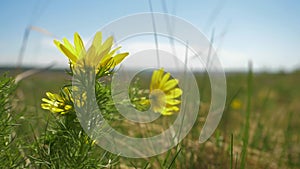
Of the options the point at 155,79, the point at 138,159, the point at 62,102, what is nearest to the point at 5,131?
the point at 62,102

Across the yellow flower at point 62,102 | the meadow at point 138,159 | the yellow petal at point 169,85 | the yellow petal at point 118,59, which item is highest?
the yellow petal at point 118,59

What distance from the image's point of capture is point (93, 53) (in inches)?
31.0

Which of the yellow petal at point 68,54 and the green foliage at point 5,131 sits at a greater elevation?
the yellow petal at point 68,54

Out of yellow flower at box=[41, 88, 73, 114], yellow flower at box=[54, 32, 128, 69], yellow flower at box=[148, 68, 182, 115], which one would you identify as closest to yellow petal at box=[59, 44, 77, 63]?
yellow flower at box=[54, 32, 128, 69]

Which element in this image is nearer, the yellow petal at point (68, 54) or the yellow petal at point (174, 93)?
the yellow petal at point (68, 54)

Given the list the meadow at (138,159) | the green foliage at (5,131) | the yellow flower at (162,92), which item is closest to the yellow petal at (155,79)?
the yellow flower at (162,92)

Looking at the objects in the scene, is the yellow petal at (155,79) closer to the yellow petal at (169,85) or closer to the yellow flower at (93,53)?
the yellow petal at (169,85)

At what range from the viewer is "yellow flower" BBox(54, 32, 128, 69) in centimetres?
78

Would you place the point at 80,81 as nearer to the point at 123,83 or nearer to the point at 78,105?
the point at 78,105

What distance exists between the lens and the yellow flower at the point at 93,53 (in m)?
0.78

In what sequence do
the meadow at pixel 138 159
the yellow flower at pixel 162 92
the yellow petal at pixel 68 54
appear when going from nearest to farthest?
the yellow petal at pixel 68 54 < the meadow at pixel 138 159 < the yellow flower at pixel 162 92

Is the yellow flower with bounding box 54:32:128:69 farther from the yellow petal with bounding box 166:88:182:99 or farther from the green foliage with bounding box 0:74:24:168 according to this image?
the yellow petal with bounding box 166:88:182:99

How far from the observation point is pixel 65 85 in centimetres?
84

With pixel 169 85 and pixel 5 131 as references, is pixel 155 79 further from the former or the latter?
pixel 5 131
